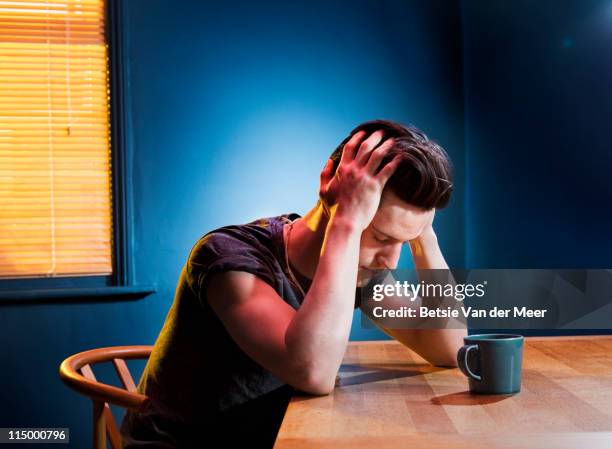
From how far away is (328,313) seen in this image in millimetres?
1202

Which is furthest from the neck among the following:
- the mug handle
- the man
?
the mug handle

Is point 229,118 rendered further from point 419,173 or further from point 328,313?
point 328,313

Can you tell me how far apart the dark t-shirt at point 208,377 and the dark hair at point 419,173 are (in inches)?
11.1

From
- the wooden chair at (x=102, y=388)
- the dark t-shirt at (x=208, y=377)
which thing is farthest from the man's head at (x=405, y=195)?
the wooden chair at (x=102, y=388)

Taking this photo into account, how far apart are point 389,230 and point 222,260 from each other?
312 mm

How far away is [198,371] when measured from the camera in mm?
1326

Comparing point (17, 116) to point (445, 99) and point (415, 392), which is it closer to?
point (445, 99)

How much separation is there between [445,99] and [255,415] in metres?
1.97

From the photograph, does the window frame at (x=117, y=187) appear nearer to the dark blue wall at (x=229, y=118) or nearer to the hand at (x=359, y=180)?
the dark blue wall at (x=229, y=118)

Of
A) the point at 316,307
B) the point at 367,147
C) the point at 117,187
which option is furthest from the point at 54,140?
the point at 316,307

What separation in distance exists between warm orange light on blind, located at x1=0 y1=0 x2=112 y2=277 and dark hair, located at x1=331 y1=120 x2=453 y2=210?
5.69ft

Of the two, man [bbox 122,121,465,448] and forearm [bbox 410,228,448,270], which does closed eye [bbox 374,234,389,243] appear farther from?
forearm [bbox 410,228,448,270]

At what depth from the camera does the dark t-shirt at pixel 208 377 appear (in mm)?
1294

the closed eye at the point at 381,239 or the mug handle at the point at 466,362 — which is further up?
the closed eye at the point at 381,239
